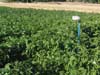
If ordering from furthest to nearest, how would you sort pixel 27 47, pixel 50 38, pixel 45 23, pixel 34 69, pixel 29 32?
1. pixel 45 23
2. pixel 29 32
3. pixel 50 38
4. pixel 27 47
5. pixel 34 69

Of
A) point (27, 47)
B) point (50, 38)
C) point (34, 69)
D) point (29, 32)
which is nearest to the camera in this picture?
point (34, 69)

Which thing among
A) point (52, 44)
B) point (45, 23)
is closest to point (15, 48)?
point (52, 44)

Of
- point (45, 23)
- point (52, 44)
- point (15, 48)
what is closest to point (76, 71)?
point (52, 44)

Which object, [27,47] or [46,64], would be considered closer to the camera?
[46,64]

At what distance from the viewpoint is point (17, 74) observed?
4625mm

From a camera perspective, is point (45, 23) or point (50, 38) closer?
point (50, 38)

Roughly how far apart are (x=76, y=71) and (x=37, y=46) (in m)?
1.00

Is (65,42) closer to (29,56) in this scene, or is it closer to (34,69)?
(29,56)

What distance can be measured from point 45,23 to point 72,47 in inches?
101

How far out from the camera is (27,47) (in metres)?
5.77

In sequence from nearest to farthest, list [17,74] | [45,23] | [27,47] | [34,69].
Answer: [17,74], [34,69], [27,47], [45,23]

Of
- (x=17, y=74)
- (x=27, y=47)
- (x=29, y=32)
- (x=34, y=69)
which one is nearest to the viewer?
(x=17, y=74)

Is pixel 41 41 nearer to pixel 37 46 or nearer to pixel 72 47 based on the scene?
pixel 37 46

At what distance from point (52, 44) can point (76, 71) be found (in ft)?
2.96
